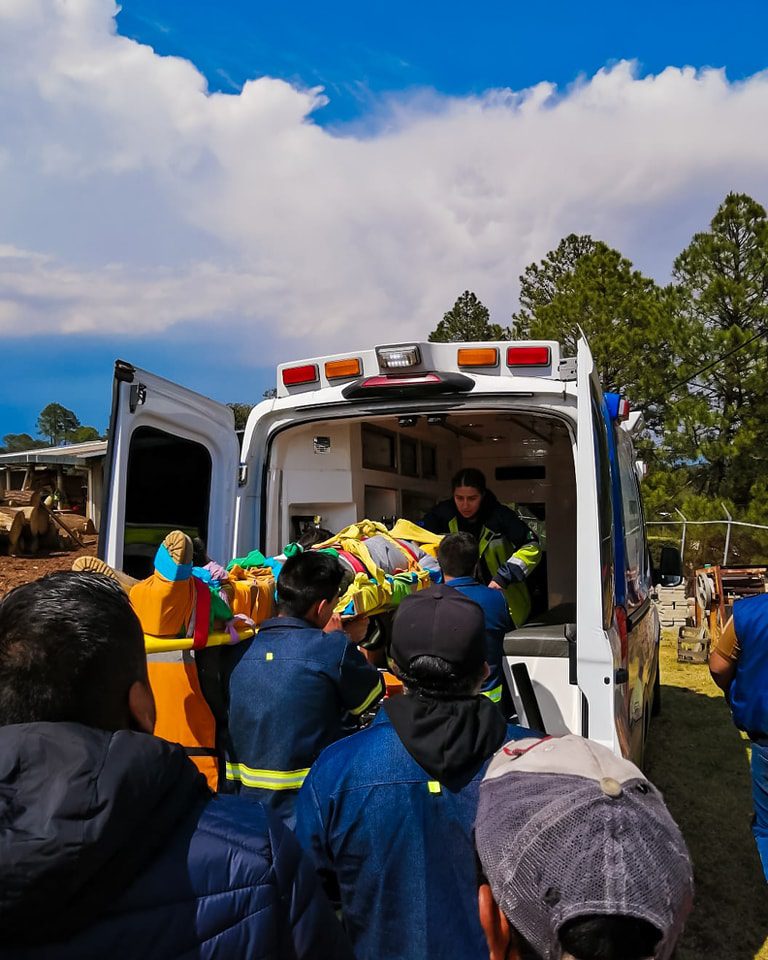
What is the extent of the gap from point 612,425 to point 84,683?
3.01 meters

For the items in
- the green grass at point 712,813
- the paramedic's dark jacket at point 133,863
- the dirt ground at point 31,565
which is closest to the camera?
the paramedic's dark jacket at point 133,863

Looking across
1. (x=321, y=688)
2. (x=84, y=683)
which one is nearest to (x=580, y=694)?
(x=321, y=688)

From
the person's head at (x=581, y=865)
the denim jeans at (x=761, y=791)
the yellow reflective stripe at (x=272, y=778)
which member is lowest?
the denim jeans at (x=761, y=791)

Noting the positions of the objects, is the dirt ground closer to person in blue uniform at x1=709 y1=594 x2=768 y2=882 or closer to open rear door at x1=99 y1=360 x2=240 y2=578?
open rear door at x1=99 y1=360 x2=240 y2=578

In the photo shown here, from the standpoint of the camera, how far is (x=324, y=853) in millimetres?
1775

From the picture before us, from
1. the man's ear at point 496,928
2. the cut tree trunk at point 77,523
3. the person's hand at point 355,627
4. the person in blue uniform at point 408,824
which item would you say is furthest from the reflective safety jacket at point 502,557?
the cut tree trunk at point 77,523

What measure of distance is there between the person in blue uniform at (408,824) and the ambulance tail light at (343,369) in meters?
2.36

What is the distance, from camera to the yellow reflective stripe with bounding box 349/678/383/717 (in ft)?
8.45

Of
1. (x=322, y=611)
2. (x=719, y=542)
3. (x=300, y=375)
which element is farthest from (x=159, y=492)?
(x=719, y=542)

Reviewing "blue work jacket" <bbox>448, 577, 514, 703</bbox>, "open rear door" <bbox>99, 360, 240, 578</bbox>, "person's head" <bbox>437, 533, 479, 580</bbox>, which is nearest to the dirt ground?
"open rear door" <bbox>99, 360, 240, 578</bbox>

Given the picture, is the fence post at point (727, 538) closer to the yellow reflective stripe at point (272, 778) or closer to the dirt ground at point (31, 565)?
the dirt ground at point (31, 565)

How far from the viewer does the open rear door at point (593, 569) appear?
9.33 feet

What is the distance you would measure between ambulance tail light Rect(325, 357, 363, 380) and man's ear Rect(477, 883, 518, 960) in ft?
9.87

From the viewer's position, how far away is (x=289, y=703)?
245cm
